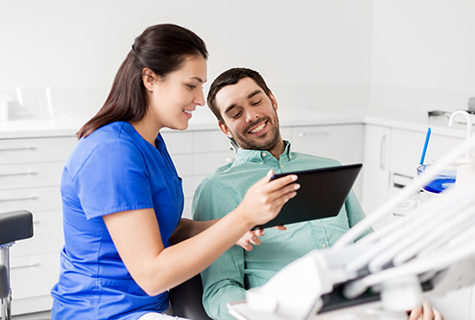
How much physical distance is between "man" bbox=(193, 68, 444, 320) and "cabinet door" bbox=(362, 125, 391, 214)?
1640 millimetres

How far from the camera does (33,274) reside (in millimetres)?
2850

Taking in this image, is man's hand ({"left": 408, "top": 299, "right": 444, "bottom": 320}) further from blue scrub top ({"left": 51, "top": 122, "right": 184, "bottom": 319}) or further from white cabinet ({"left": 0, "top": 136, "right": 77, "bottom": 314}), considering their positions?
white cabinet ({"left": 0, "top": 136, "right": 77, "bottom": 314})

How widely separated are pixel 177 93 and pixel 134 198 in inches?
11.9

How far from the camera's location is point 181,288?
4.87 ft

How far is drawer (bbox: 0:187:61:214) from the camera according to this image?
277 centimetres

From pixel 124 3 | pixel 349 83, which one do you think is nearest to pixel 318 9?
pixel 349 83

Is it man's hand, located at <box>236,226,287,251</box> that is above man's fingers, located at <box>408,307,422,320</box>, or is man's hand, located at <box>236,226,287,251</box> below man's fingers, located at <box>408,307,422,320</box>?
above

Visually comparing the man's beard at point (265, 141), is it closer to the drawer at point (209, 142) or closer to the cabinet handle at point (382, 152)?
the drawer at point (209, 142)

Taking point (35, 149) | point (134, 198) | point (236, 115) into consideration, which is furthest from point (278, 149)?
point (35, 149)

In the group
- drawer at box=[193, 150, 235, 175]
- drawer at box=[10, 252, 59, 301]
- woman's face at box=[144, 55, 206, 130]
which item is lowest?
drawer at box=[10, 252, 59, 301]

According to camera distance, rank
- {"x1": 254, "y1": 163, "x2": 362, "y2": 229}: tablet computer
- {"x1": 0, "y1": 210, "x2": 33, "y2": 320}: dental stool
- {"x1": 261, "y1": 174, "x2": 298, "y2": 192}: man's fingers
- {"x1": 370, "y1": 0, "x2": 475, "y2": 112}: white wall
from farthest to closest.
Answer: {"x1": 370, "y1": 0, "x2": 475, "y2": 112}: white wall < {"x1": 0, "y1": 210, "x2": 33, "y2": 320}: dental stool < {"x1": 254, "y1": 163, "x2": 362, "y2": 229}: tablet computer < {"x1": 261, "y1": 174, "x2": 298, "y2": 192}: man's fingers

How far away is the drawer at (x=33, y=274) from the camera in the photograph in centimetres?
281

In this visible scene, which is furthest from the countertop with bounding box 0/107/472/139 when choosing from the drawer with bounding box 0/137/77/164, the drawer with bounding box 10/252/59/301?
the drawer with bounding box 10/252/59/301

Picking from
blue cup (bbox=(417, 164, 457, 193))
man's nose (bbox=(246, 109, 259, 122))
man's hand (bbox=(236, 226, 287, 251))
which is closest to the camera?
man's hand (bbox=(236, 226, 287, 251))
